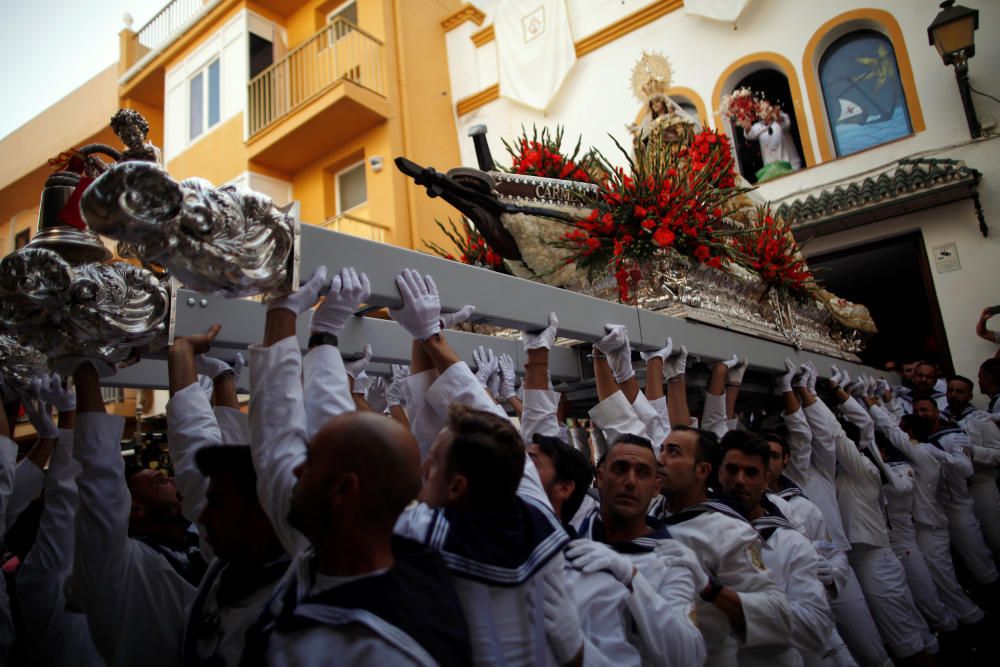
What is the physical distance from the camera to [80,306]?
1.69 m

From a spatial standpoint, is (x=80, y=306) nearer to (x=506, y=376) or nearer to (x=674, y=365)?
(x=506, y=376)

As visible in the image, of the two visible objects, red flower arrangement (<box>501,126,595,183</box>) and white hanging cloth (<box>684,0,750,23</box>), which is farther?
white hanging cloth (<box>684,0,750,23</box>)

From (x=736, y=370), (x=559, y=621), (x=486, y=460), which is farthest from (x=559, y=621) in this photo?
(x=736, y=370)

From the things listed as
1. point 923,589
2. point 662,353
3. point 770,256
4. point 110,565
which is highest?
point 770,256

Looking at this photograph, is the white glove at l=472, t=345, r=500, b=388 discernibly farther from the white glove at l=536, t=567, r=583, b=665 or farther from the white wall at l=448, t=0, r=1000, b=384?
the white wall at l=448, t=0, r=1000, b=384

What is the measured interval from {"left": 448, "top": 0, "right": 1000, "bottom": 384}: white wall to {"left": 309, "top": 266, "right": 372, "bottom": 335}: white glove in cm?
786

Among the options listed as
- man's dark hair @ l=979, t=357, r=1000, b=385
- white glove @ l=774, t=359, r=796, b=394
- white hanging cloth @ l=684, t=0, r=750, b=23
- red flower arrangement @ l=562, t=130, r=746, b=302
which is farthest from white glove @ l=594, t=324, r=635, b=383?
white hanging cloth @ l=684, t=0, r=750, b=23

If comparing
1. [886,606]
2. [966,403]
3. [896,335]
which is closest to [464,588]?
[886,606]

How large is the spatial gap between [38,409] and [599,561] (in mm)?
1904

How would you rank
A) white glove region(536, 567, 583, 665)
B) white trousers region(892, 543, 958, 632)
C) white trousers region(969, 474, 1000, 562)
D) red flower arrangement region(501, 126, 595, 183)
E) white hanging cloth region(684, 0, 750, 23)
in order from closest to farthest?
white glove region(536, 567, 583, 665) < red flower arrangement region(501, 126, 595, 183) < white trousers region(892, 543, 958, 632) < white trousers region(969, 474, 1000, 562) < white hanging cloth region(684, 0, 750, 23)

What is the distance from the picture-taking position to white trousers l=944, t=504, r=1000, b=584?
20.0ft

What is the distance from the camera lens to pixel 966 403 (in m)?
6.46

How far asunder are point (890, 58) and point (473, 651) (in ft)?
31.8

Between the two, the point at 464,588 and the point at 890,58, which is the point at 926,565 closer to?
the point at 464,588
